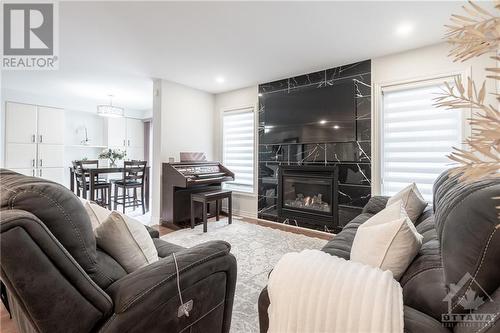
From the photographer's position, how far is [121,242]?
3.95 ft

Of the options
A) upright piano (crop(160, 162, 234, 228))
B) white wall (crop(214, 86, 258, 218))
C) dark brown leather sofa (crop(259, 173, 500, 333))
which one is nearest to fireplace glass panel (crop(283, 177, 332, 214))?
white wall (crop(214, 86, 258, 218))

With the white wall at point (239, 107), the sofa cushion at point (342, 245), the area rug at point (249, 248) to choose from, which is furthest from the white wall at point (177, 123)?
the sofa cushion at point (342, 245)

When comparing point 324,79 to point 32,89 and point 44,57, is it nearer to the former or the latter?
point 44,57

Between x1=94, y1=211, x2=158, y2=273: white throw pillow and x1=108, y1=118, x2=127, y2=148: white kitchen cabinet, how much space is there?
6086mm

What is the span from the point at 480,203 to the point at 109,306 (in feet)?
4.41

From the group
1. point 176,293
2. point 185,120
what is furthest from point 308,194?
point 176,293

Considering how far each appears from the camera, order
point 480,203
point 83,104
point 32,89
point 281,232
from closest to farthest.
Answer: point 480,203 < point 281,232 < point 32,89 < point 83,104

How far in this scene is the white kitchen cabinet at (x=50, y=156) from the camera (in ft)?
17.4

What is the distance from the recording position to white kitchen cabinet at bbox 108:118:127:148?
6.44m

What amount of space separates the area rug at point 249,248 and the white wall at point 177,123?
47.8 inches

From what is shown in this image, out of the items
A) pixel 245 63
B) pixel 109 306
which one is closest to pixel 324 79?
pixel 245 63

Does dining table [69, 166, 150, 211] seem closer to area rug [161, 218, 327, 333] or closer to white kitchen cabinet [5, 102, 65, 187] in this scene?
white kitchen cabinet [5, 102, 65, 187]

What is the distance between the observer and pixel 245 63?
3627mm

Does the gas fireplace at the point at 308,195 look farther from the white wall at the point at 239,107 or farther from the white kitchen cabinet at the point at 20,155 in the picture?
the white kitchen cabinet at the point at 20,155
